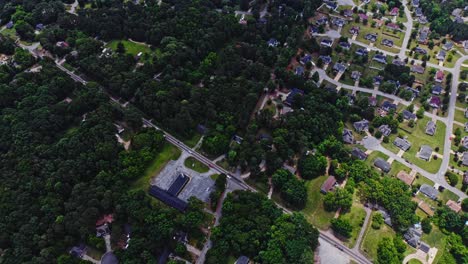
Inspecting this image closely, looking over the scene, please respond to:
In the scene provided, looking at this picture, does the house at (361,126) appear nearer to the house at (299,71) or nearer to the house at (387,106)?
the house at (387,106)

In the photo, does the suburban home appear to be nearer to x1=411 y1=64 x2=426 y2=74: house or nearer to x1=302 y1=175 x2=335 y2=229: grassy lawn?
x1=411 y1=64 x2=426 y2=74: house

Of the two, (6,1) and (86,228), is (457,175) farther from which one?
(6,1)

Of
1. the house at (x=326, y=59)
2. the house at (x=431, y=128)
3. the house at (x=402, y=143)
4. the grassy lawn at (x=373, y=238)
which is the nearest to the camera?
the grassy lawn at (x=373, y=238)

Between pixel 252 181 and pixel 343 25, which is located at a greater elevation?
pixel 343 25

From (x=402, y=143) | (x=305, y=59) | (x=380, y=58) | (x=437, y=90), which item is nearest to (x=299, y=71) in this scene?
(x=305, y=59)

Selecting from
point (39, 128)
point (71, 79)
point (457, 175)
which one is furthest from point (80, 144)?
point (457, 175)

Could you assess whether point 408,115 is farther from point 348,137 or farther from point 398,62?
point 398,62

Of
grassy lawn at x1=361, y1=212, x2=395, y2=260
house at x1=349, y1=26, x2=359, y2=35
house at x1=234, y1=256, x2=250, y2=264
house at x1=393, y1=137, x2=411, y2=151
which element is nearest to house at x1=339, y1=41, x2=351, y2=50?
house at x1=349, y1=26, x2=359, y2=35

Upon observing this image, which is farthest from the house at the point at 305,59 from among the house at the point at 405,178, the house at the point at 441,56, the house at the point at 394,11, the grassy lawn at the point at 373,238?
the grassy lawn at the point at 373,238
